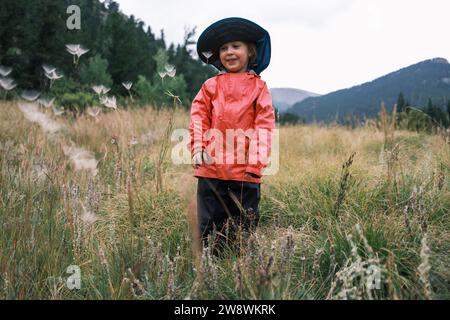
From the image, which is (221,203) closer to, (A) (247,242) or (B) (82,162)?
(A) (247,242)

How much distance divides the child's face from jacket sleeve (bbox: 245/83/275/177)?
0.84 feet

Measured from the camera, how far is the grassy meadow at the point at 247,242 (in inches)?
63.2

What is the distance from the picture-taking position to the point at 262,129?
94.1 inches

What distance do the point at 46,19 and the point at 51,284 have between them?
1334 inches

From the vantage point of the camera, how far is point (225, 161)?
2453 mm

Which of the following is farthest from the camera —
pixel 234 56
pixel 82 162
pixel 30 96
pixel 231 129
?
pixel 30 96

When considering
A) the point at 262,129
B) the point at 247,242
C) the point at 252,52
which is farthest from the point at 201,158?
the point at 252,52

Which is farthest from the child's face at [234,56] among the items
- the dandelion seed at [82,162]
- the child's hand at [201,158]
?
the dandelion seed at [82,162]

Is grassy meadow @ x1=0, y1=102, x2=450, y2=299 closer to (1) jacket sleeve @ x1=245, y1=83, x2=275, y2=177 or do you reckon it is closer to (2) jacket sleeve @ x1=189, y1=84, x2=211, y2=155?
(2) jacket sleeve @ x1=189, y1=84, x2=211, y2=155

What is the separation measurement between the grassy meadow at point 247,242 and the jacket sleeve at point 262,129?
0.46 metres

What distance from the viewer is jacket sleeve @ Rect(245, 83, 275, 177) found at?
231cm

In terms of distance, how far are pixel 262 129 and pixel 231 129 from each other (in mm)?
225

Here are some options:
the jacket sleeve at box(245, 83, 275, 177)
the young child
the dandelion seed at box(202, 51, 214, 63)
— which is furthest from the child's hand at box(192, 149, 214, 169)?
the dandelion seed at box(202, 51, 214, 63)
